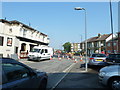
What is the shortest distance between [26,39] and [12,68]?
26.8 m

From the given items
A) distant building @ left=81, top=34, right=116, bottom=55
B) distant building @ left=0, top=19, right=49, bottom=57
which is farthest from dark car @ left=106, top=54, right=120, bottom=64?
distant building @ left=81, top=34, right=116, bottom=55

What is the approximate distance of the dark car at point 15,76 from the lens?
2933mm

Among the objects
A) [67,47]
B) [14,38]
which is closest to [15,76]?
[14,38]

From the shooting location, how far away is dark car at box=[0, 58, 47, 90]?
9.62 ft

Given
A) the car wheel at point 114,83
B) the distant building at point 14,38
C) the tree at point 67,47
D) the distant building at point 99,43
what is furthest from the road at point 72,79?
the tree at point 67,47

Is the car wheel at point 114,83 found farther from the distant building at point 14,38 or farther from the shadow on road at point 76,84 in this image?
the distant building at point 14,38

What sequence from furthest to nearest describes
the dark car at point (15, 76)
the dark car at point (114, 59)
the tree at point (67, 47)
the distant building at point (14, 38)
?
the tree at point (67, 47)
the distant building at point (14, 38)
the dark car at point (114, 59)
the dark car at point (15, 76)

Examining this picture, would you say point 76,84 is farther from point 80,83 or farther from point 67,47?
point 67,47

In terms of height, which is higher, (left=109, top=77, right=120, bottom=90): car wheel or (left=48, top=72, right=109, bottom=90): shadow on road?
(left=109, top=77, right=120, bottom=90): car wheel

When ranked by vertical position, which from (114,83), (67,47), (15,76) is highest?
(67,47)

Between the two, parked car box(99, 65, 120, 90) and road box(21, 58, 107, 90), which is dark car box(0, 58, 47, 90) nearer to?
road box(21, 58, 107, 90)

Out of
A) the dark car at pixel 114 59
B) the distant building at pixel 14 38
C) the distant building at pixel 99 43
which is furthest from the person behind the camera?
the distant building at pixel 99 43

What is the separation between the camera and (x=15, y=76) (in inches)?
133

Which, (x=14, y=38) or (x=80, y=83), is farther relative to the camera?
(x=14, y=38)
